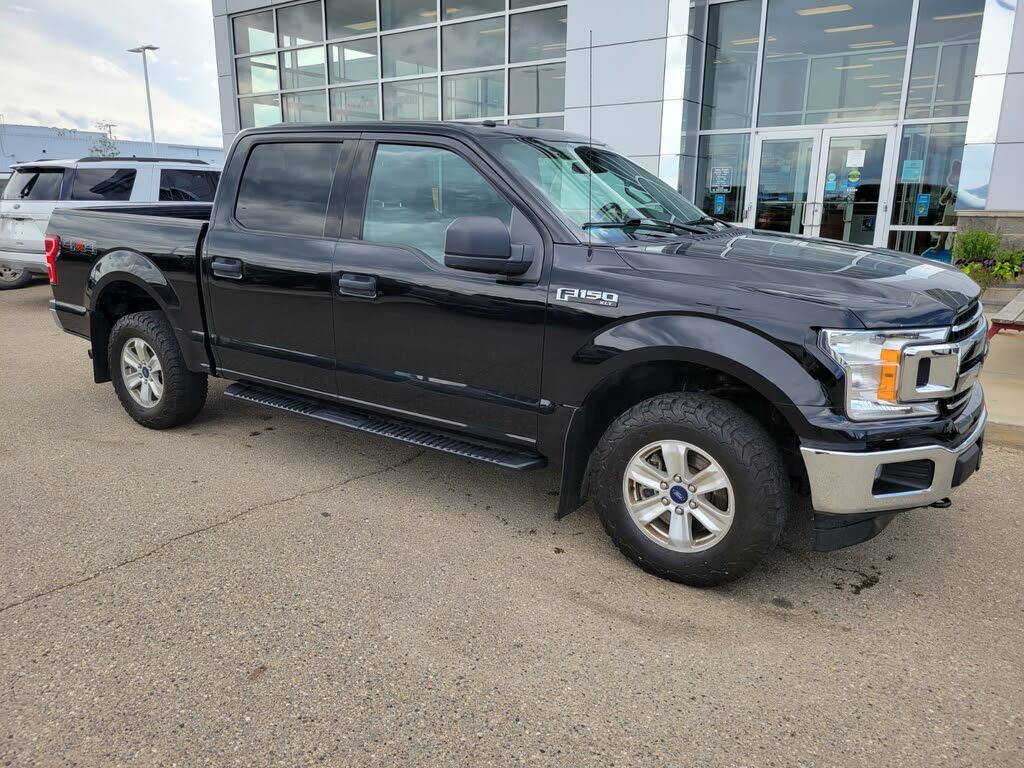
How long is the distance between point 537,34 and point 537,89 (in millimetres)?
940

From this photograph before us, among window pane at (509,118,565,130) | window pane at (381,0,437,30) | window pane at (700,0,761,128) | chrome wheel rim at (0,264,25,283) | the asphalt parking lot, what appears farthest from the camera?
window pane at (381,0,437,30)

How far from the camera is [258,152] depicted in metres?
4.48

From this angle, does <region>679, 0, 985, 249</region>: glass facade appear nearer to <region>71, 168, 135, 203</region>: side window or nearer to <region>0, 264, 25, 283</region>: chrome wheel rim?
<region>71, 168, 135, 203</region>: side window

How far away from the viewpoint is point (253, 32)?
58.1 ft

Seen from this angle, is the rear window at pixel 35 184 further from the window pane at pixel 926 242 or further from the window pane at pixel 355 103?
the window pane at pixel 926 242

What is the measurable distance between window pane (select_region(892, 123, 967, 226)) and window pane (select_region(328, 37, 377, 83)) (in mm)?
10525

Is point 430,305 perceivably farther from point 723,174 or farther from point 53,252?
point 723,174

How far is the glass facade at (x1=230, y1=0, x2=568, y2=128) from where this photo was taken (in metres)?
13.8

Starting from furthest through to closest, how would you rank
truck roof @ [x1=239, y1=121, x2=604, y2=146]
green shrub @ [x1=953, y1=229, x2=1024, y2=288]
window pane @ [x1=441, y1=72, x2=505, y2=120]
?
window pane @ [x1=441, y1=72, x2=505, y2=120]
green shrub @ [x1=953, y1=229, x2=1024, y2=288]
truck roof @ [x1=239, y1=121, x2=604, y2=146]

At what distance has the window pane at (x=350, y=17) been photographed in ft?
52.0

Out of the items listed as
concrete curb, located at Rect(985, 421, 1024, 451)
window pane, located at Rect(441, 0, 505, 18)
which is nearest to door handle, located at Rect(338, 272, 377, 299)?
concrete curb, located at Rect(985, 421, 1024, 451)

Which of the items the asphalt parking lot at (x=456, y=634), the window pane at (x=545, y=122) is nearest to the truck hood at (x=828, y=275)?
the asphalt parking lot at (x=456, y=634)

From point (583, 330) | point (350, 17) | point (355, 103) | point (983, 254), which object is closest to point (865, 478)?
point (583, 330)

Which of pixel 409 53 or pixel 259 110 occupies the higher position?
pixel 409 53
